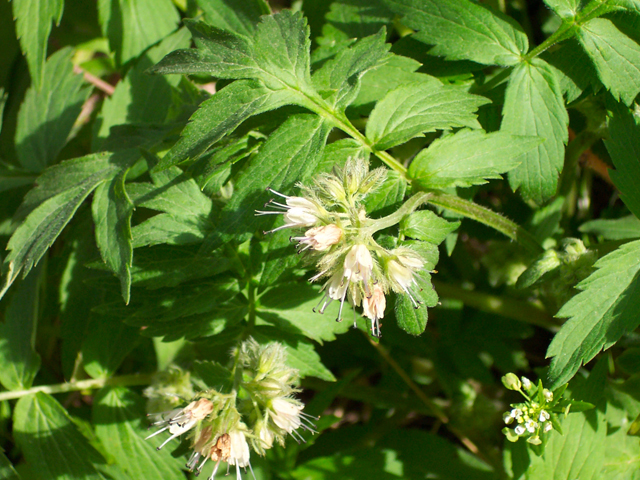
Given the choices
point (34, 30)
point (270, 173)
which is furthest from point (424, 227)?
point (34, 30)

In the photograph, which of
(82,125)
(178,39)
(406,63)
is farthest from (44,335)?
(406,63)

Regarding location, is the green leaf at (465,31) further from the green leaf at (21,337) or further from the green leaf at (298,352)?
the green leaf at (21,337)

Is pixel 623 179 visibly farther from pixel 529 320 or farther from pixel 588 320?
pixel 529 320

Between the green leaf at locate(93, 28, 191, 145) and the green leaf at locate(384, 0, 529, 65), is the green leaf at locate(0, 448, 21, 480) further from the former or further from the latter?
the green leaf at locate(384, 0, 529, 65)

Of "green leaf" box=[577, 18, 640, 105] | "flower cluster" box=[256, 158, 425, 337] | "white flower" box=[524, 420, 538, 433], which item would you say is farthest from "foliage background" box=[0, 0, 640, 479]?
"white flower" box=[524, 420, 538, 433]

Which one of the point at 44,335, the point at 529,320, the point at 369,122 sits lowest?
the point at 44,335

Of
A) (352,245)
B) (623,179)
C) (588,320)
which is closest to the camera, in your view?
(352,245)

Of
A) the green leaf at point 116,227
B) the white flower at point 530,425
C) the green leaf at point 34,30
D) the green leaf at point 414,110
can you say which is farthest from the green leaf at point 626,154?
the green leaf at point 34,30

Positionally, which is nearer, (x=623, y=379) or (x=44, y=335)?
(x=623, y=379)
